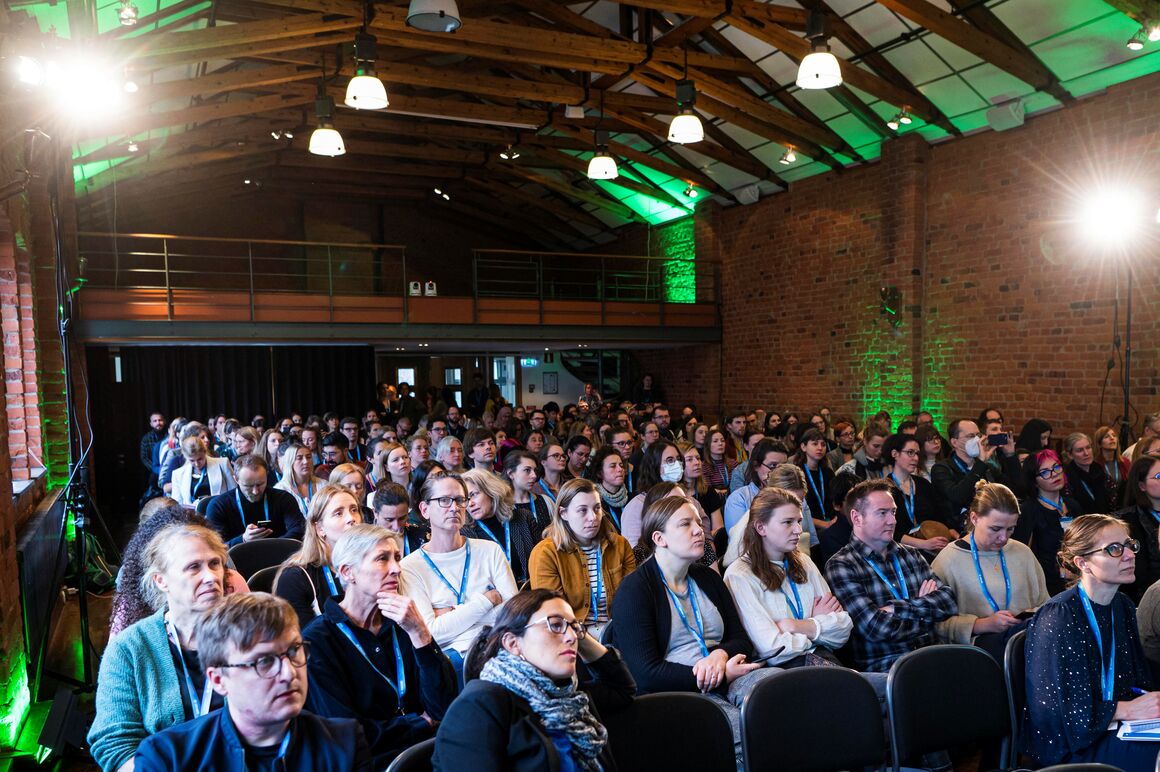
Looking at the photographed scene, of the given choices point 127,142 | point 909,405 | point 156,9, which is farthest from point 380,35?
point 909,405

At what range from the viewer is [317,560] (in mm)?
3367

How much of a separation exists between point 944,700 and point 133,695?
2.60 meters

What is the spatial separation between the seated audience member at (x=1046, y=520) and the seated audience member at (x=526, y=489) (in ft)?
9.26

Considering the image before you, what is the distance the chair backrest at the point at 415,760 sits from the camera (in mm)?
2039

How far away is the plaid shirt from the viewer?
3.29 meters

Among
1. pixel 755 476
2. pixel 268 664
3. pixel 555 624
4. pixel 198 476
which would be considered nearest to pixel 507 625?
pixel 555 624

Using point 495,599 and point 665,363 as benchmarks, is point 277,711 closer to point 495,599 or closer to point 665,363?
point 495,599

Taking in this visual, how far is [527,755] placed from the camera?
6.19 ft

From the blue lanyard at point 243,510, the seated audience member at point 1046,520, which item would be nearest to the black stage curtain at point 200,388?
the blue lanyard at point 243,510

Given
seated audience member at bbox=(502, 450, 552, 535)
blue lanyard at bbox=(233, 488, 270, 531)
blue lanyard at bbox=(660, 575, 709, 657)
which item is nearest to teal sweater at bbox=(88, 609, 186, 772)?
blue lanyard at bbox=(660, 575, 709, 657)

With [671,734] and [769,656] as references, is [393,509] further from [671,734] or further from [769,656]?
[671,734]

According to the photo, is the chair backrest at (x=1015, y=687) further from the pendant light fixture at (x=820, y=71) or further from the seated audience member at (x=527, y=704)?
the pendant light fixture at (x=820, y=71)

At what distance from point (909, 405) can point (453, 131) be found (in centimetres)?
906

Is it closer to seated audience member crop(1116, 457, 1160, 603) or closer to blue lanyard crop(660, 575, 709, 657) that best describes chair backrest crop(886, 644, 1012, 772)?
blue lanyard crop(660, 575, 709, 657)
